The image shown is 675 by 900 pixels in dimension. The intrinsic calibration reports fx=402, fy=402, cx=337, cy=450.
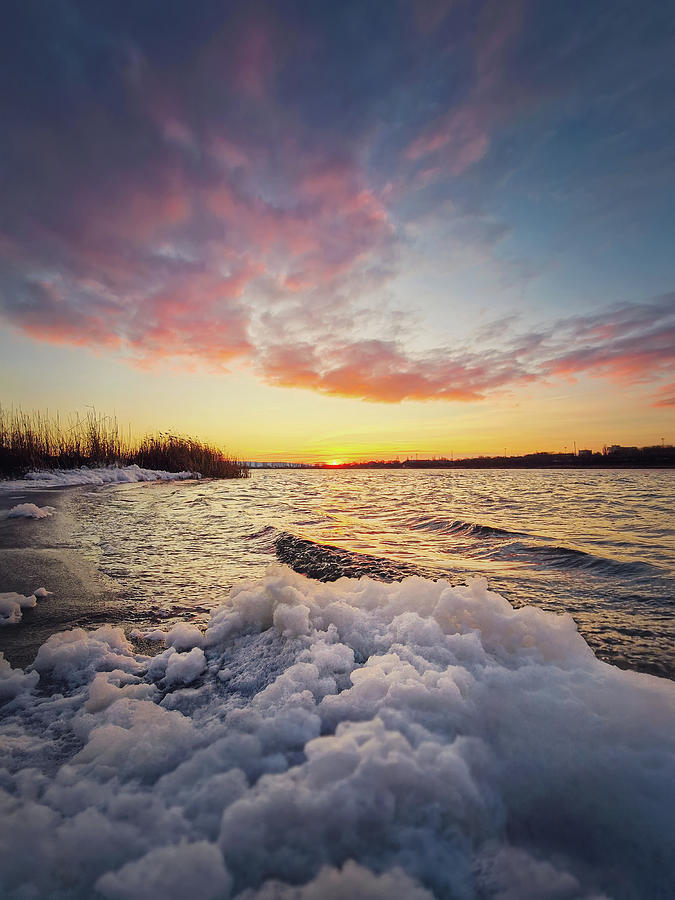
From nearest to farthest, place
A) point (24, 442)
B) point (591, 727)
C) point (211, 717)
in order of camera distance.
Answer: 1. point (591, 727)
2. point (211, 717)
3. point (24, 442)

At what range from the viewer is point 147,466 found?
25.2m

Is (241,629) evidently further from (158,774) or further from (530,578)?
(530,578)

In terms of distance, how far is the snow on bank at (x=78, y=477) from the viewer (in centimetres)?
1417

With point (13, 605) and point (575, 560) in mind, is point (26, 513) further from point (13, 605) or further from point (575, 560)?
point (575, 560)

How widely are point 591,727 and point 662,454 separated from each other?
58.0 metres

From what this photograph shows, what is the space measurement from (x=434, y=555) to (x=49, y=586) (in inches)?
160

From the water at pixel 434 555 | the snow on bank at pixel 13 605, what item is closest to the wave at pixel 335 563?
the water at pixel 434 555

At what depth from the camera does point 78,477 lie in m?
16.9

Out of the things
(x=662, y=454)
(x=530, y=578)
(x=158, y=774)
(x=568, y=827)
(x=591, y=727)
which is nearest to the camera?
(x=568, y=827)

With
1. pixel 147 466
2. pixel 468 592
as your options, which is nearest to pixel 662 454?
pixel 147 466

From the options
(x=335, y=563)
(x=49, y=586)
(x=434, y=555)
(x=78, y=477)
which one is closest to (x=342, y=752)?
(x=335, y=563)

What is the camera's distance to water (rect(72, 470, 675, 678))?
A: 10.1 ft

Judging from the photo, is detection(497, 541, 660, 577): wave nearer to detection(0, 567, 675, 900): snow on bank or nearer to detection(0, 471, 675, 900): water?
detection(0, 471, 675, 900): water

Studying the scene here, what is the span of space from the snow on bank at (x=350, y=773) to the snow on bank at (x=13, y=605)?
0.89m
